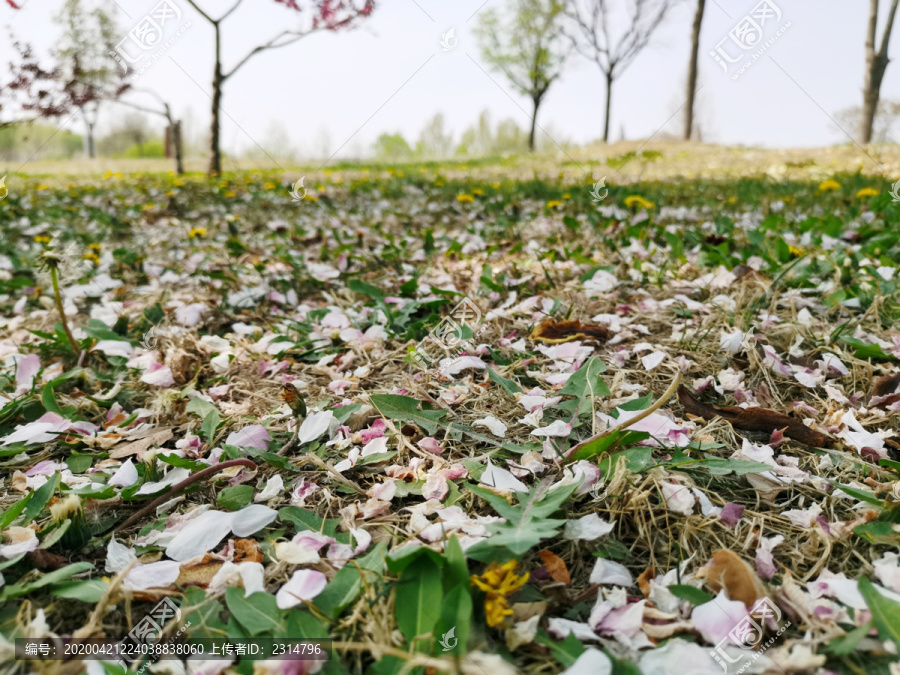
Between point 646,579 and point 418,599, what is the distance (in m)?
0.36

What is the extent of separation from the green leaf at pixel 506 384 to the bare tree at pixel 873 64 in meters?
12.0

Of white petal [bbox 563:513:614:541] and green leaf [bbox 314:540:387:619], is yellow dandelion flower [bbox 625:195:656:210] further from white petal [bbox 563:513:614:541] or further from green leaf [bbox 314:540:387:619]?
green leaf [bbox 314:540:387:619]

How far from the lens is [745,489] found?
1.08 meters

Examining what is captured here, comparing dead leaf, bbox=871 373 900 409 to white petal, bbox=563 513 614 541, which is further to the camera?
dead leaf, bbox=871 373 900 409

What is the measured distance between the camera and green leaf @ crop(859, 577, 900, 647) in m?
0.73

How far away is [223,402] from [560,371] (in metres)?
0.91

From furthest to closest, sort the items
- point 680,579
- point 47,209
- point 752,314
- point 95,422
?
point 47,209
point 752,314
point 95,422
point 680,579

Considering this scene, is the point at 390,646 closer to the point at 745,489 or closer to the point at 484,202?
the point at 745,489

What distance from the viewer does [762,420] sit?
1236 millimetres

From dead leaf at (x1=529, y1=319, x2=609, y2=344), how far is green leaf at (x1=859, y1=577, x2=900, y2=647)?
3.10 feet

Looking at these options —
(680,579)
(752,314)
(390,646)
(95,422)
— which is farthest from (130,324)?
(752,314)

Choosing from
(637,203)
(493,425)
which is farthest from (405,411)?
(637,203)

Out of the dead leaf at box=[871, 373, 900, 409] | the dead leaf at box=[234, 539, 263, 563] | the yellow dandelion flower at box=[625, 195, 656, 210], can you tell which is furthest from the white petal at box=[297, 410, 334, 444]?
the yellow dandelion flower at box=[625, 195, 656, 210]

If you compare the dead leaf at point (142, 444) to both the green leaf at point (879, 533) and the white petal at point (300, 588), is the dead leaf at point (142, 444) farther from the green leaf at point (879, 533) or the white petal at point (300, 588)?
the green leaf at point (879, 533)
